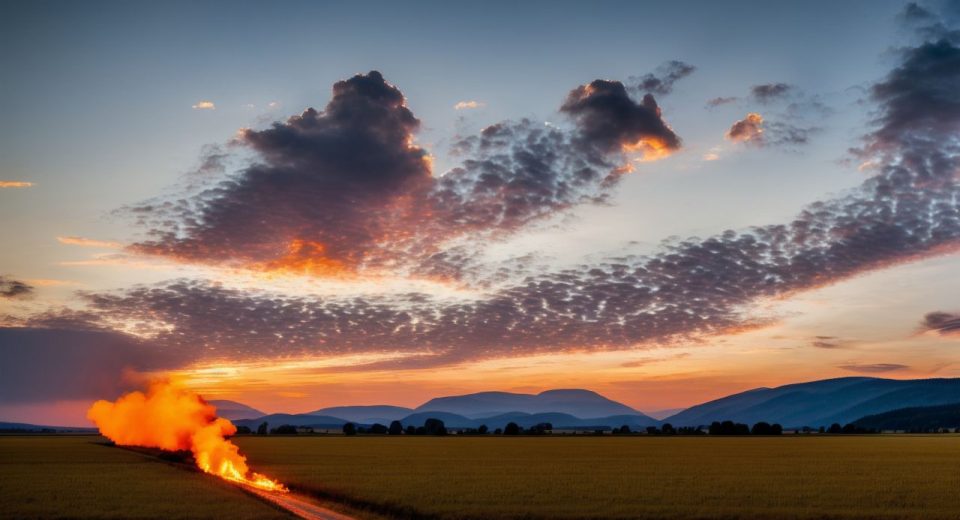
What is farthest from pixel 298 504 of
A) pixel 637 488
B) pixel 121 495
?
pixel 637 488

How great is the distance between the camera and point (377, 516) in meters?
38.3

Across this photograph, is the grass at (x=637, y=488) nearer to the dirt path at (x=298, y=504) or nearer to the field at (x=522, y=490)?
the field at (x=522, y=490)

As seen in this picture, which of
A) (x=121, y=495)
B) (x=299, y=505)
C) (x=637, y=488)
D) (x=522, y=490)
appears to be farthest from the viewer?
(x=637, y=488)

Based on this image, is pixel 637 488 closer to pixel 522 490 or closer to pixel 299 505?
pixel 522 490

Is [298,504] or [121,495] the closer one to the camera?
[298,504]

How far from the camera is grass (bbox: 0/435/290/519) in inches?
1511

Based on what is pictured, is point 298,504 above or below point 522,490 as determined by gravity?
below

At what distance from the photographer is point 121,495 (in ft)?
153

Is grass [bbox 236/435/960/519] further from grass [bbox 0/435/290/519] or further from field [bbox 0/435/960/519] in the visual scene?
grass [bbox 0/435/290/519]

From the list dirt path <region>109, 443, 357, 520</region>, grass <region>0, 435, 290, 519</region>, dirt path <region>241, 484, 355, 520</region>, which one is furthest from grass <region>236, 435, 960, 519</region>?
grass <region>0, 435, 290, 519</region>

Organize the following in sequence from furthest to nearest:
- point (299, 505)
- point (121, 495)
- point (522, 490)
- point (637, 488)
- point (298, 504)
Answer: point (637, 488), point (522, 490), point (121, 495), point (298, 504), point (299, 505)

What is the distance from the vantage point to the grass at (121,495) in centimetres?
3838

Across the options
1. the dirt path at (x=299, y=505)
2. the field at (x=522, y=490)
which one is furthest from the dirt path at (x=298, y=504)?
the field at (x=522, y=490)

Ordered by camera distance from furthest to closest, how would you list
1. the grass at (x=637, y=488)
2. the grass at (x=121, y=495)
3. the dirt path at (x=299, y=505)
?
the grass at (x=637, y=488)
the grass at (x=121, y=495)
the dirt path at (x=299, y=505)
